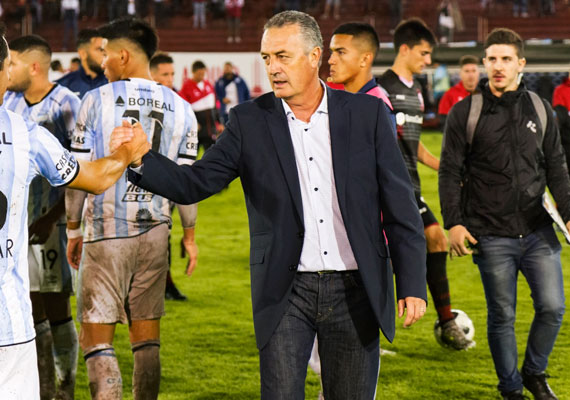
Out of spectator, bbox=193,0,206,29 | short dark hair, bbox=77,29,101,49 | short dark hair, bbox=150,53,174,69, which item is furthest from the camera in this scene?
spectator, bbox=193,0,206,29

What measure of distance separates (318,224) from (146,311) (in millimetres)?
1593

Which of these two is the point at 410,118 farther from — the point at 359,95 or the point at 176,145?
the point at 359,95

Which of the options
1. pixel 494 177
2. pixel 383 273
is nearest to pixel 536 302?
pixel 494 177

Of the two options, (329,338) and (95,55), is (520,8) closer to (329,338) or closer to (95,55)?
(95,55)

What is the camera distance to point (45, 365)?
17.2 ft

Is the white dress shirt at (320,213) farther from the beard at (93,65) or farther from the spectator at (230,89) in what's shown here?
the spectator at (230,89)

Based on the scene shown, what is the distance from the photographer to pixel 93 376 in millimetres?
4441

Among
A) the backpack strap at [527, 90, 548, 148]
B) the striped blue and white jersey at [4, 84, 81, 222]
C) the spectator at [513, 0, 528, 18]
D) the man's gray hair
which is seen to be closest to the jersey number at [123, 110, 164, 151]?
the striped blue and white jersey at [4, 84, 81, 222]

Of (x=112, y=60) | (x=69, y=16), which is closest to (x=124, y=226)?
(x=112, y=60)

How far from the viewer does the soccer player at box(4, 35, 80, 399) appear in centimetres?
521

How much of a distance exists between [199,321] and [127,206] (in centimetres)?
345

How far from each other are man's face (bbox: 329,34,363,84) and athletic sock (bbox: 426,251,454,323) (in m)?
1.87

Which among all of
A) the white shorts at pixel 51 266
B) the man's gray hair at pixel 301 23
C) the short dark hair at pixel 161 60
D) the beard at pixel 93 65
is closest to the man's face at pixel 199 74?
the short dark hair at pixel 161 60

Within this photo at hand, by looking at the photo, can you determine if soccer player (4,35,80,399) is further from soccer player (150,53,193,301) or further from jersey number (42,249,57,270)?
soccer player (150,53,193,301)
